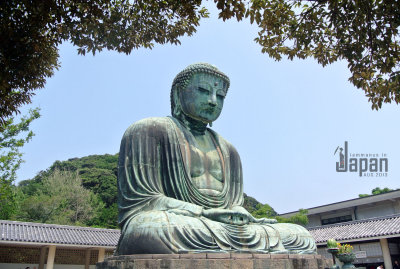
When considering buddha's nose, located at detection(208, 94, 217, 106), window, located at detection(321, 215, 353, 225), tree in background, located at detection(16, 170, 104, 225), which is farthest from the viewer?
window, located at detection(321, 215, 353, 225)

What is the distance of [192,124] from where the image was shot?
6.52 metres

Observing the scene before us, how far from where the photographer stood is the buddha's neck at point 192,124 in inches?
255

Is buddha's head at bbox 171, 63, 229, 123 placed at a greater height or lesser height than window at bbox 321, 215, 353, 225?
greater

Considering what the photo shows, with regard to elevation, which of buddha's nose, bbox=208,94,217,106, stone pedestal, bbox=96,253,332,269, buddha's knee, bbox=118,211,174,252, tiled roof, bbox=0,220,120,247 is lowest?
tiled roof, bbox=0,220,120,247

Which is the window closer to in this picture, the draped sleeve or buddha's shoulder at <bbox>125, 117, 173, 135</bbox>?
the draped sleeve

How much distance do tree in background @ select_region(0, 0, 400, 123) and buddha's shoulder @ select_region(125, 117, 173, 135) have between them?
1.42 m

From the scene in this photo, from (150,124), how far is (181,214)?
178 cm

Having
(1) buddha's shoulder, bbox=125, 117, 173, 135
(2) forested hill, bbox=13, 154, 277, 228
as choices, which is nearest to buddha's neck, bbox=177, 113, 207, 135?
(1) buddha's shoulder, bbox=125, 117, 173, 135

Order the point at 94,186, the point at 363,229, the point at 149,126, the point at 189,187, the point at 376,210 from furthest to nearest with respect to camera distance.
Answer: the point at 94,186 < the point at 376,210 < the point at 363,229 < the point at 149,126 < the point at 189,187

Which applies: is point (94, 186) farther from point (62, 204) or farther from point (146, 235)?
point (146, 235)

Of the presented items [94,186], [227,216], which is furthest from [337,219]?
[94,186]

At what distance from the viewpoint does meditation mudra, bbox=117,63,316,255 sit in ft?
14.4

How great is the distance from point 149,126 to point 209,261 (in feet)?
→ 8.30

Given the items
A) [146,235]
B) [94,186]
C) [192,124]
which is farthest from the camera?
[94,186]
